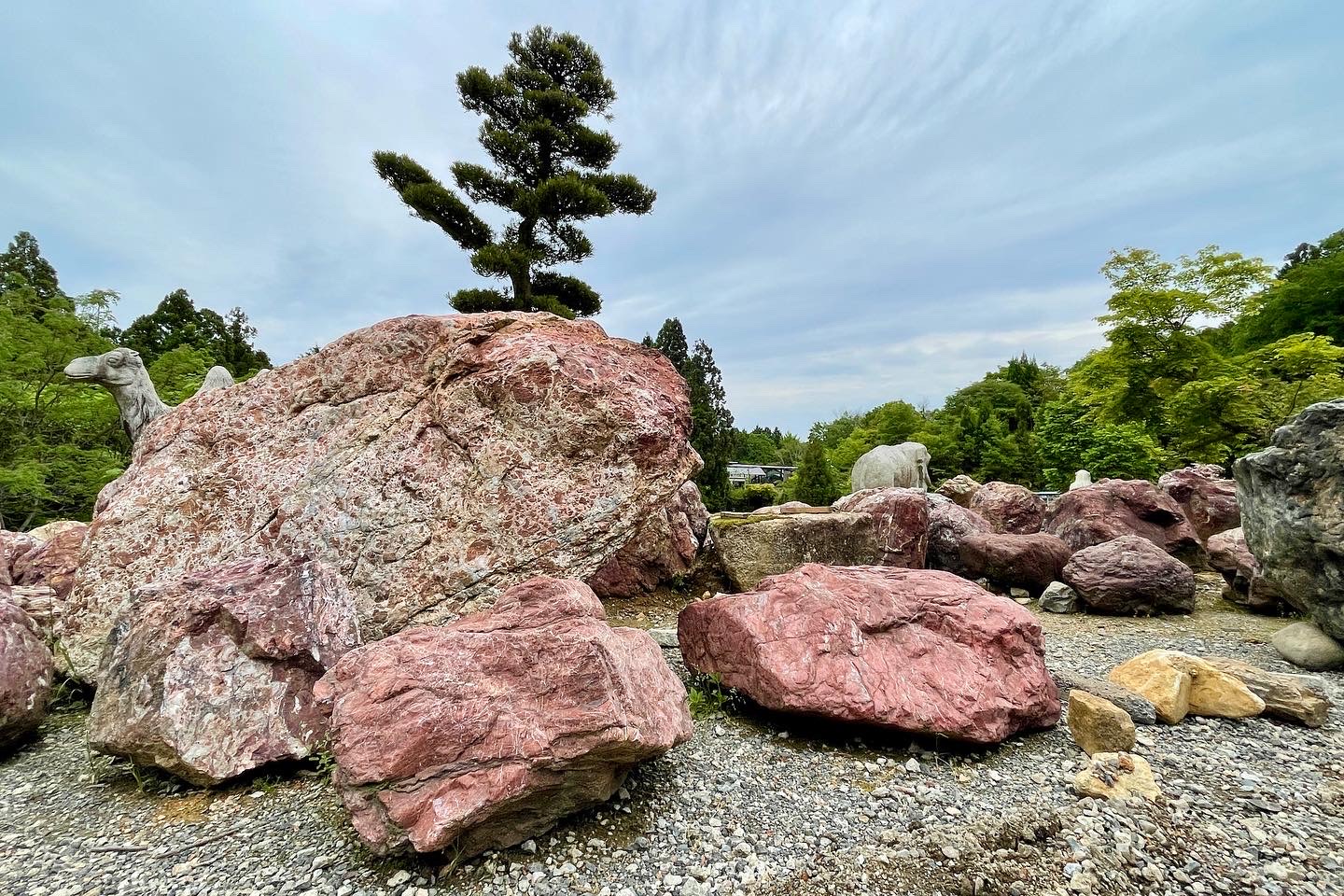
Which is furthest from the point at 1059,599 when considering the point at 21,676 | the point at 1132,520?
the point at 21,676

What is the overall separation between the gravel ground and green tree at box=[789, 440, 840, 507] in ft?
58.7

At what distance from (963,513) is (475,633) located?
8654mm

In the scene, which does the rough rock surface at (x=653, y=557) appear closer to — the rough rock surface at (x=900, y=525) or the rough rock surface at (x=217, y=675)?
the rough rock surface at (x=900, y=525)

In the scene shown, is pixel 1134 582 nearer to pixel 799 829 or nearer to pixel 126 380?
pixel 799 829

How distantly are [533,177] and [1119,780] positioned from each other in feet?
55.9

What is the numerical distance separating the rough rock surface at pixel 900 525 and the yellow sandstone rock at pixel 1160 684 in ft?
12.2

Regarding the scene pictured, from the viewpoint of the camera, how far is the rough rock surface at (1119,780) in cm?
279

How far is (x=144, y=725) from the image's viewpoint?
299 cm

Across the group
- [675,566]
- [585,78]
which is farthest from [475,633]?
[585,78]

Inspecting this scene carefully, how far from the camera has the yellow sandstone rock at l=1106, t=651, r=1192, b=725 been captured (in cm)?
365

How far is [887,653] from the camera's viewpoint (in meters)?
3.62

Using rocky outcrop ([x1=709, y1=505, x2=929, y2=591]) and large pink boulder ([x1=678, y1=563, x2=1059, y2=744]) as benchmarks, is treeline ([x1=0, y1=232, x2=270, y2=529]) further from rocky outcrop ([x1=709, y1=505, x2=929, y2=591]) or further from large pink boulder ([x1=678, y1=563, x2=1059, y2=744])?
large pink boulder ([x1=678, y1=563, x2=1059, y2=744])

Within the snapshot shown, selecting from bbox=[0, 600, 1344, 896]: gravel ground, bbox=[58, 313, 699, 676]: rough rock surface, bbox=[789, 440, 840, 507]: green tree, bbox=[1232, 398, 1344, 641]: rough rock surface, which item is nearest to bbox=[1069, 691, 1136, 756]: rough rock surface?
bbox=[0, 600, 1344, 896]: gravel ground

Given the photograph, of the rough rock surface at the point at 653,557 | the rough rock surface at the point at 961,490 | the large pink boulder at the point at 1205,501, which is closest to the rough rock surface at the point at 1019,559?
the rough rock surface at the point at 961,490
